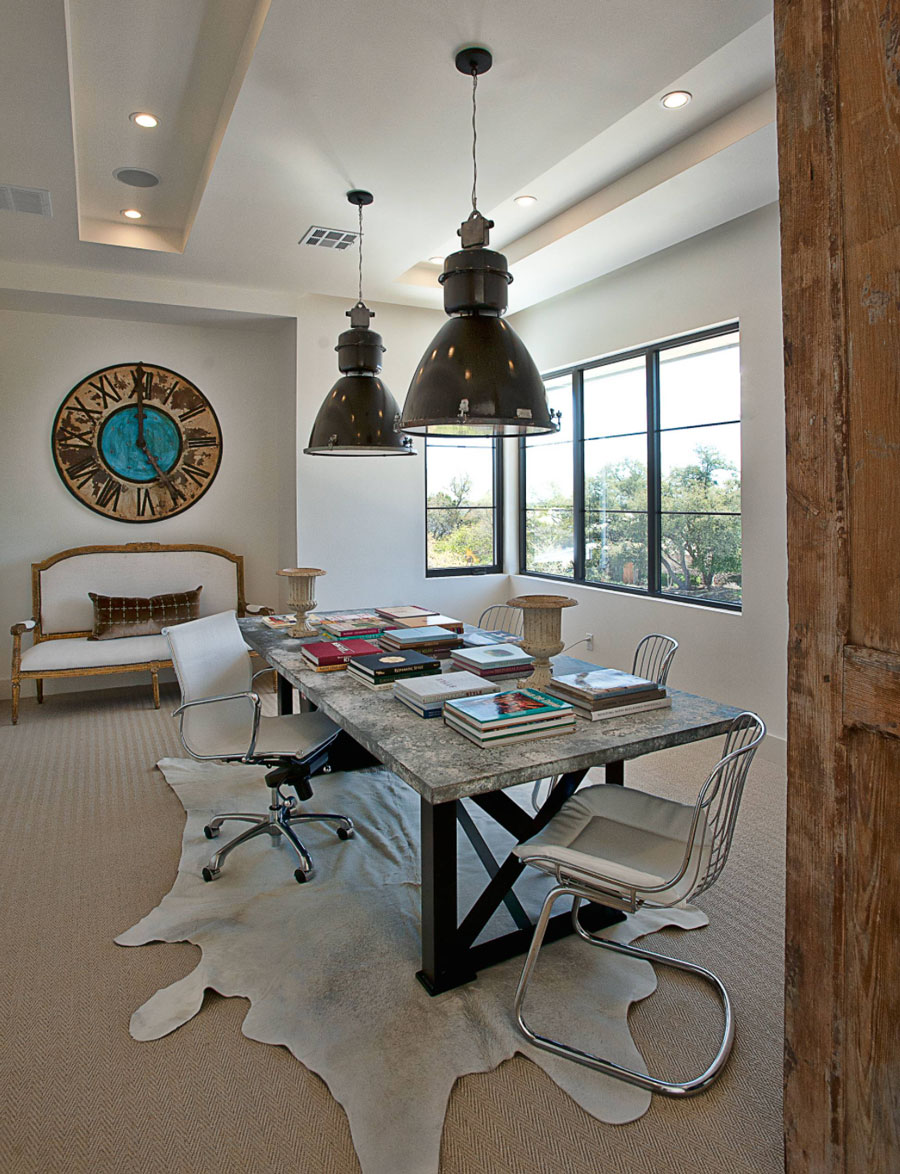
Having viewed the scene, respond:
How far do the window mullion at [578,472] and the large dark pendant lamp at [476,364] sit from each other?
299 cm

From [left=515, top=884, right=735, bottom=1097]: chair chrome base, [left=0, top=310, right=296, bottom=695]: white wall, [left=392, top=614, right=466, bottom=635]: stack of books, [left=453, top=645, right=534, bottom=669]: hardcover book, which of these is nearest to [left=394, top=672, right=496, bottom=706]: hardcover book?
[left=453, top=645, right=534, bottom=669]: hardcover book

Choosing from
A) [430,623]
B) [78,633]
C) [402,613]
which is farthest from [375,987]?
[78,633]

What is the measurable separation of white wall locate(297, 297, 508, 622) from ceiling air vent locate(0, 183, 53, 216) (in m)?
1.85

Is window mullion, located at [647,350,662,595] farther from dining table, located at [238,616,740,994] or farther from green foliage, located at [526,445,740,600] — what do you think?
dining table, located at [238,616,740,994]

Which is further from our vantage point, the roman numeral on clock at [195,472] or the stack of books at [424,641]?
the roman numeral on clock at [195,472]

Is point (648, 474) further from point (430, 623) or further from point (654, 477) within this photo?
point (430, 623)

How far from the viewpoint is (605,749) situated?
184 cm

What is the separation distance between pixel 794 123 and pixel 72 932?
277 centimetres

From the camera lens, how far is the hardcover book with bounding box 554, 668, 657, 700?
6.95 feet

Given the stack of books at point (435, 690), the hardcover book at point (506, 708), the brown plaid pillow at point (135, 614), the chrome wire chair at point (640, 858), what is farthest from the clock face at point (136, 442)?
the chrome wire chair at point (640, 858)

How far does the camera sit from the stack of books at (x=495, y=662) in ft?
8.00

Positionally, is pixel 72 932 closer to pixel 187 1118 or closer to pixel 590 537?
pixel 187 1118

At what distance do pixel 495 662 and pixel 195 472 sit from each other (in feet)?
12.7

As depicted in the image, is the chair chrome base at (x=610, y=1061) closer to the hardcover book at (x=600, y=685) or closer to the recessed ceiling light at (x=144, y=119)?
the hardcover book at (x=600, y=685)
